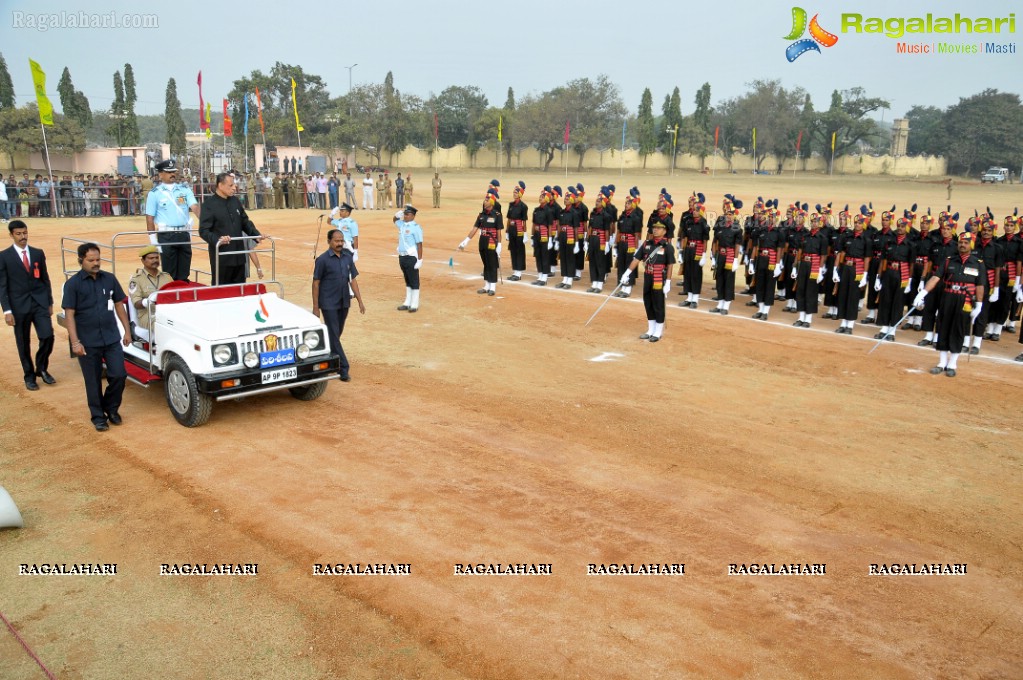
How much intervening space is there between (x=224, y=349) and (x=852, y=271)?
10861 millimetres

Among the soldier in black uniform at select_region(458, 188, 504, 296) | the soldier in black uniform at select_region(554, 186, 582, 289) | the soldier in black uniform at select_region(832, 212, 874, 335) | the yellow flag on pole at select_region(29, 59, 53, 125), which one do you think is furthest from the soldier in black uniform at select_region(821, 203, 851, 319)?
the yellow flag on pole at select_region(29, 59, 53, 125)

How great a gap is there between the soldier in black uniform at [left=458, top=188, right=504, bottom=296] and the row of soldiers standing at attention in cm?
2

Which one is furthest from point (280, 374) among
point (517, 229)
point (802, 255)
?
point (517, 229)

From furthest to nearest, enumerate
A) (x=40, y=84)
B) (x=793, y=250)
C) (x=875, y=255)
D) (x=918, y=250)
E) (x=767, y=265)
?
(x=40, y=84), (x=793, y=250), (x=767, y=265), (x=875, y=255), (x=918, y=250)

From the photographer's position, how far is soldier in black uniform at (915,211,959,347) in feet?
41.4

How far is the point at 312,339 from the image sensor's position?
867 cm

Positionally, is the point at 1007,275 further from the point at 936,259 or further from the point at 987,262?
the point at 936,259

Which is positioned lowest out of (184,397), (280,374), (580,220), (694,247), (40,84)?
(184,397)

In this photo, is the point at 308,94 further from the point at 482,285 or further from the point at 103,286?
the point at 103,286

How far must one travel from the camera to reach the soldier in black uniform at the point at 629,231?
54.9 feet

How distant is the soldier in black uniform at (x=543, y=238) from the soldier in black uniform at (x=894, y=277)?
23.4ft

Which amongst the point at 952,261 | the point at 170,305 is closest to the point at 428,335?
the point at 170,305

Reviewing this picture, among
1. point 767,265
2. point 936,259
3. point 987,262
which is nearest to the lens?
point 987,262

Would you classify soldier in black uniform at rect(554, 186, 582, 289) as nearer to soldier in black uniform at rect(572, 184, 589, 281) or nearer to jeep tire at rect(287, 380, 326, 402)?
soldier in black uniform at rect(572, 184, 589, 281)
